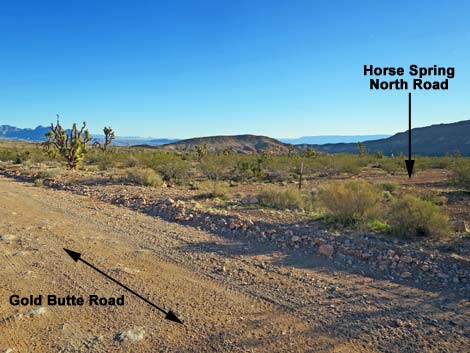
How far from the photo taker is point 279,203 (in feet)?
42.2

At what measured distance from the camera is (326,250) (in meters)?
7.41

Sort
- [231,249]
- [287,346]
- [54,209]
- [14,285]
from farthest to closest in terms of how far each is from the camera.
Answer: [54,209] → [231,249] → [14,285] → [287,346]

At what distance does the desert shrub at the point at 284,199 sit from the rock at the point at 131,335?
27.5 ft

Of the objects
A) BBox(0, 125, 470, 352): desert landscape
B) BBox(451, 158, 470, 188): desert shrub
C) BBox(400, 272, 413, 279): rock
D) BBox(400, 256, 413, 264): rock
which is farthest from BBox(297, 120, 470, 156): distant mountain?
BBox(400, 272, 413, 279): rock

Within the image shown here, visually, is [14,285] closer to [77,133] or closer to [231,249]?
[231,249]

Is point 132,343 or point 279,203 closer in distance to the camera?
point 132,343

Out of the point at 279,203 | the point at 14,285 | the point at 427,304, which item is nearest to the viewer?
the point at 427,304

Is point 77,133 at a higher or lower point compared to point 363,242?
higher

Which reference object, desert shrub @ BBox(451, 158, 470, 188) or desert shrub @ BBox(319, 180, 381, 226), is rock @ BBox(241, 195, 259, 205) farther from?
desert shrub @ BBox(451, 158, 470, 188)

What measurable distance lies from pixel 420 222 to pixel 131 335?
668 cm

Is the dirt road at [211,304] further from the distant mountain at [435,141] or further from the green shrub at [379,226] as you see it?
the distant mountain at [435,141]

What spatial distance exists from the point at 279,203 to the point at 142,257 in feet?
21.3

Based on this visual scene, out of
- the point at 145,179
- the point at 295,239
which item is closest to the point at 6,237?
the point at 295,239

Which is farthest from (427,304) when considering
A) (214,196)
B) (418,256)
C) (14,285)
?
(214,196)
